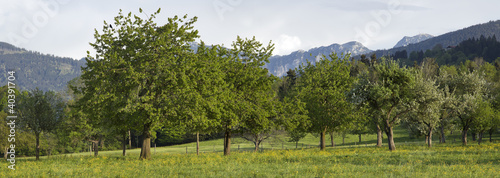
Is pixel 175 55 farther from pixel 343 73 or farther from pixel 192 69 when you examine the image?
pixel 343 73

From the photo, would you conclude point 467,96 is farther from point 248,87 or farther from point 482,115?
point 248,87

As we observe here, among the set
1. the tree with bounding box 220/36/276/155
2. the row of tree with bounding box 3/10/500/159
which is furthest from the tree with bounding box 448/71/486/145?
the tree with bounding box 220/36/276/155

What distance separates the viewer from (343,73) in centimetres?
4553

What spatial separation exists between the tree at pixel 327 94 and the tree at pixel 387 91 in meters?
3.82

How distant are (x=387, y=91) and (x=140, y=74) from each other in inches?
991

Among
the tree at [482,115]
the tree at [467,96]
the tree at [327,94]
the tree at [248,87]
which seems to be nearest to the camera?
the tree at [248,87]

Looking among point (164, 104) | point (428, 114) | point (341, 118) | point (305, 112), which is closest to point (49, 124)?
point (164, 104)

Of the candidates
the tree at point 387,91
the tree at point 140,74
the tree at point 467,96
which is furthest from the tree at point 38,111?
the tree at point 467,96

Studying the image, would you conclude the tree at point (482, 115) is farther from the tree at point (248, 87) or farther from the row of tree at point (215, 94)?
the tree at point (248, 87)

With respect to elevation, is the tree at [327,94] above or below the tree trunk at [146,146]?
above

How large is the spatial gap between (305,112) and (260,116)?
28.1 feet

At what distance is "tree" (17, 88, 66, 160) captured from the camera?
42.2 m

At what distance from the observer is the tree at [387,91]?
36031 millimetres

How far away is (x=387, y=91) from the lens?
3559 centimetres
